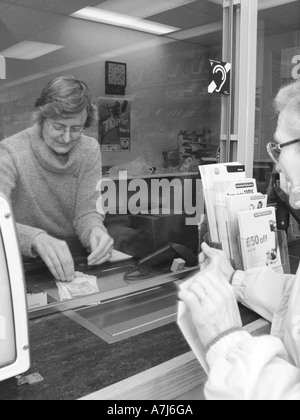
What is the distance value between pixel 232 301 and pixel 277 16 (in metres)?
2.11

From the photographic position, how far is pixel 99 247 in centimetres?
151

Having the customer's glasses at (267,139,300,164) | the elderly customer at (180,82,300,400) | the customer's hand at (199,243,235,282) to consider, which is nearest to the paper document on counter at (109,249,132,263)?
the customer's hand at (199,243,235,282)

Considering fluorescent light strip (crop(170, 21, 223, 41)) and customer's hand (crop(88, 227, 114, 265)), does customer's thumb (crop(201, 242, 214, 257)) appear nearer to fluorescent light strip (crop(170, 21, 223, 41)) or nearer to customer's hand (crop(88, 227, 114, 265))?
customer's hand (crop(88, 227, 114, 265))

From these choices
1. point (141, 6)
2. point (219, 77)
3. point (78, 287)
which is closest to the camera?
point (78, 287)

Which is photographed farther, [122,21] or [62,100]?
[122,21]

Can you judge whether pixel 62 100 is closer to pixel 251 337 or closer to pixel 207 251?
pixel 207 251

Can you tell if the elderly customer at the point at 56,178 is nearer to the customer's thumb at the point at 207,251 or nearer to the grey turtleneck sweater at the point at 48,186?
the grey turtleneck sweater at the point at 48,186

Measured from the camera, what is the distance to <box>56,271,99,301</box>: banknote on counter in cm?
125

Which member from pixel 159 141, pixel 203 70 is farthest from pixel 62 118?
pixel 203 70

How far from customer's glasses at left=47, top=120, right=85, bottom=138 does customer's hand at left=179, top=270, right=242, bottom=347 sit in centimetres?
81

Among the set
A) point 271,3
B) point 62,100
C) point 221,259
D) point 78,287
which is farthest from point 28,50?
point 271,3

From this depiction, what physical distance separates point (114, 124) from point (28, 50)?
47cm

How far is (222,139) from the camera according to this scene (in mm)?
1747

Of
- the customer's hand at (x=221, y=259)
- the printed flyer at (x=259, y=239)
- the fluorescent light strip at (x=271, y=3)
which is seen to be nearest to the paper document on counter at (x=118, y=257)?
the customer's hand at (x=221, y=259)
